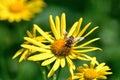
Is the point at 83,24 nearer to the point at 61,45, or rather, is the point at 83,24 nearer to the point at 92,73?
the point at 61,45

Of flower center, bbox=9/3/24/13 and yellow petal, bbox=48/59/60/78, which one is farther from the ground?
flower center, bbox=9/3/24/13

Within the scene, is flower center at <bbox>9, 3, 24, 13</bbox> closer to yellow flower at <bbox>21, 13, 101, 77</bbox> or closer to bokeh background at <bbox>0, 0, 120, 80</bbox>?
bokeh background at <bbox>0, 0, 120, 80</bbox>

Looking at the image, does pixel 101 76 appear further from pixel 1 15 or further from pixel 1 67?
pixel 1 15

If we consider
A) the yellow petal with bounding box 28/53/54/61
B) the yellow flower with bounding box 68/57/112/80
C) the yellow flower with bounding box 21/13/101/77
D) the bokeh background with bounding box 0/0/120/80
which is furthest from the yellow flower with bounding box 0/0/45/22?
the yellow flower with bounding box 68/57/112/80

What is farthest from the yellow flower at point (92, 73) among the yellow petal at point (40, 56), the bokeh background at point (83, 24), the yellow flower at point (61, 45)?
the bokeh background at point (83, 24)

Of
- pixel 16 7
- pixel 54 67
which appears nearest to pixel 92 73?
pixel 54 67

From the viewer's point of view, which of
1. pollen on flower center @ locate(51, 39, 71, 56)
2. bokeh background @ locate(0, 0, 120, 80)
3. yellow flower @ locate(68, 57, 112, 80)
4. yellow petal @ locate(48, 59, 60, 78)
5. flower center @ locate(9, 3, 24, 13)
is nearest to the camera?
yellow petal @ locate(48, 59, 60, 78)

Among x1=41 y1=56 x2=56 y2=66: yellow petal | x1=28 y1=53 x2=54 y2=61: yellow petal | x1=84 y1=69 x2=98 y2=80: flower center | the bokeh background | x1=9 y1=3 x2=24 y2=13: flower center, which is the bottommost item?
x1=84 y1=69 x2=98 y2=80: flower center

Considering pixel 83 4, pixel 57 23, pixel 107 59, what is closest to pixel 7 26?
pixel 83 4
